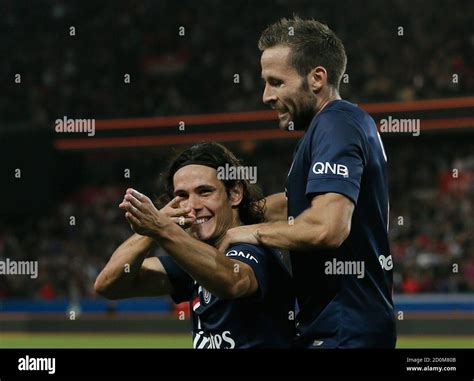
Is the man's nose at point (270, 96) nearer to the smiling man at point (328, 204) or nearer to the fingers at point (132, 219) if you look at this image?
the smiling man at point (328, 204)

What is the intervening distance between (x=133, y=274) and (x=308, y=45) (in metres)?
1.34

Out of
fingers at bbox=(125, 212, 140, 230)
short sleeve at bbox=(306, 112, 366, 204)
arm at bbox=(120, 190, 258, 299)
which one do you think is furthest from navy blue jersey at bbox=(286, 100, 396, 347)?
fingers at bbox=(125, 212, 140, 230)

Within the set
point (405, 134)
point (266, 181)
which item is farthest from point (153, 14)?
point (405, 134)

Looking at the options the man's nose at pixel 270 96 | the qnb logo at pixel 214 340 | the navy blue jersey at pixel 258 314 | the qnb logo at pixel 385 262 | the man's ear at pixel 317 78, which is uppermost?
the man's ear at pixel 317 78

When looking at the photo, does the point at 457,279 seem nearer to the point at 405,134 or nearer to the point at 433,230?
the point at 433,230

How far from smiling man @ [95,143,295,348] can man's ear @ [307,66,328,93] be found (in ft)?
1.96

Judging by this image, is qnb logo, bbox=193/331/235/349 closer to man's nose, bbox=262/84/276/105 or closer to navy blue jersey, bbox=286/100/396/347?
navy blue jersey, bbox=286/100/396/347

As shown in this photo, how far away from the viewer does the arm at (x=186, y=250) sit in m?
3.61

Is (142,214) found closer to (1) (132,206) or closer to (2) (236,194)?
(1) (132,206)

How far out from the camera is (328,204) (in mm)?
3592

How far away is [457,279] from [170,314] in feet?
18.0

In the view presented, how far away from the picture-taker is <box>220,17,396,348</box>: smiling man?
142 inches

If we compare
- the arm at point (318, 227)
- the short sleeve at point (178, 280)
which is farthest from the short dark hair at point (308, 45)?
the short sleeve at point (178, 280)

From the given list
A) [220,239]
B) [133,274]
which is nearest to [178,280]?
[133,274]
